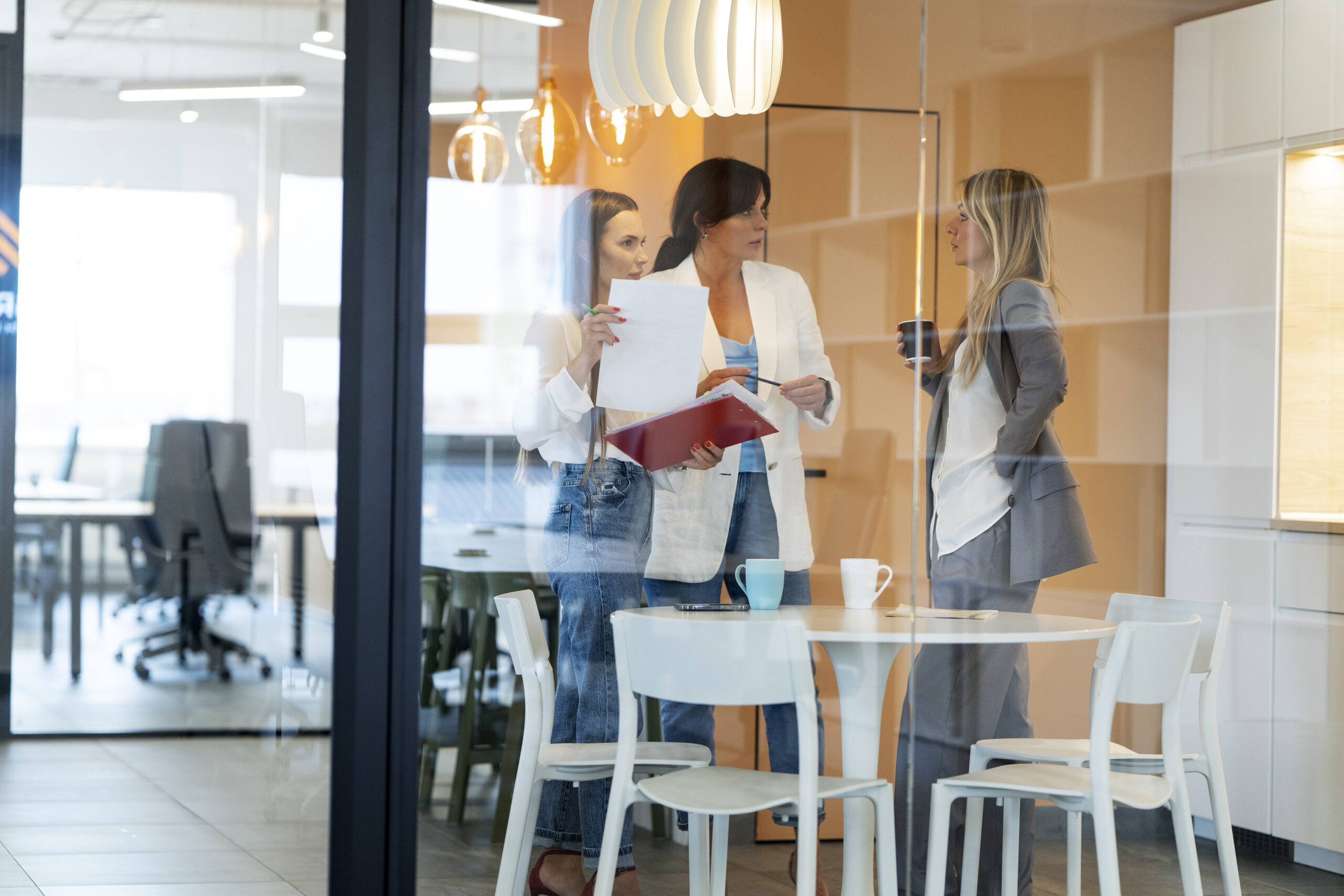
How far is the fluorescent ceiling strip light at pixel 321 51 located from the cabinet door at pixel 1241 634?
211 cm

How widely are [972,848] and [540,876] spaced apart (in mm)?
810

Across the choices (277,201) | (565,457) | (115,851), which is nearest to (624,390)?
(565,457)

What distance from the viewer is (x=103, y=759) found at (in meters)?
2.95

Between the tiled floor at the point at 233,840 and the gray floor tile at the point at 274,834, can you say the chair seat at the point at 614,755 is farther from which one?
the gray floor tile at the point at 274,834

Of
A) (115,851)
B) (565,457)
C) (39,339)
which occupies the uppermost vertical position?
(39,339)

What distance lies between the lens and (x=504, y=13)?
2.47 m

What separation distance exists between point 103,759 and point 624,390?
1.59m

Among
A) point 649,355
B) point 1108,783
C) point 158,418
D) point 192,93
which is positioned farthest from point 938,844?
point 192,93

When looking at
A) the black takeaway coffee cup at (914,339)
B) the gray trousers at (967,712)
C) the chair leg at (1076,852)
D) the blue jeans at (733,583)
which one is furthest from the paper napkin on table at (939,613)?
the black takeaway coffee cup at (914,339)

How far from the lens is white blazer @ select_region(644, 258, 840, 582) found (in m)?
2.44

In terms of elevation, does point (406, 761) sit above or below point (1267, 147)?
below

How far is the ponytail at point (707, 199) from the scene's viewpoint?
8.11ft

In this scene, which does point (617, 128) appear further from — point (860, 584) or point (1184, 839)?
point (1184, 839)

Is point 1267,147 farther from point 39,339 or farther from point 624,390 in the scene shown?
point 39,339
